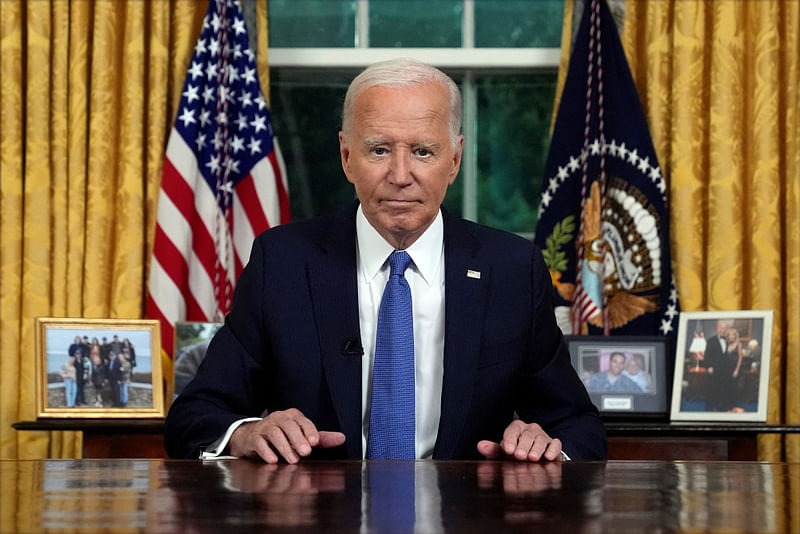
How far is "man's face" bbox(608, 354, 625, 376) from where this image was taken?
3.22m

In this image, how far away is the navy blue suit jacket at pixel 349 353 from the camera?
6.60 ft

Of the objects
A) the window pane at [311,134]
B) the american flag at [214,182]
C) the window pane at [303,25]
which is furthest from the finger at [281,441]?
the window pane at [303,25]

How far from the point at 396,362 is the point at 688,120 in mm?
1928

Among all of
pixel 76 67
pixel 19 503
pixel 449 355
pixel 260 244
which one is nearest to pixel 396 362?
pixel 449 355

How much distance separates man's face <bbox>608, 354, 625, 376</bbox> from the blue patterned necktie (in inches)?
52.6

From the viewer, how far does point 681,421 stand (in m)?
3.16

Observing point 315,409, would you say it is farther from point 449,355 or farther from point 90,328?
point 90,328

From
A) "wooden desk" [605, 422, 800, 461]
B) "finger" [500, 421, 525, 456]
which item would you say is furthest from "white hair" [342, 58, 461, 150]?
"wooden desk" [605, 422, 800, 461]

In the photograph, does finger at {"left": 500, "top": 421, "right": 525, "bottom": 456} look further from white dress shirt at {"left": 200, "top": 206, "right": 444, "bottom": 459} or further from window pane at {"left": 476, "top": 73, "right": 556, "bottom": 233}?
window pane at {"left": 476, "top": 73, "right": 556, "bottom": 233}

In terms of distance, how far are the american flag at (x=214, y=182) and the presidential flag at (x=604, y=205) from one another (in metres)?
0.98

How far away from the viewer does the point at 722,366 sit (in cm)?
320

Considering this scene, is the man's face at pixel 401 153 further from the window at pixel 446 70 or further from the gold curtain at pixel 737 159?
the window at pixel 446 70

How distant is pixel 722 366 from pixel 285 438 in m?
1.92

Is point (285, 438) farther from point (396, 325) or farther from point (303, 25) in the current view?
point (303, 25)
